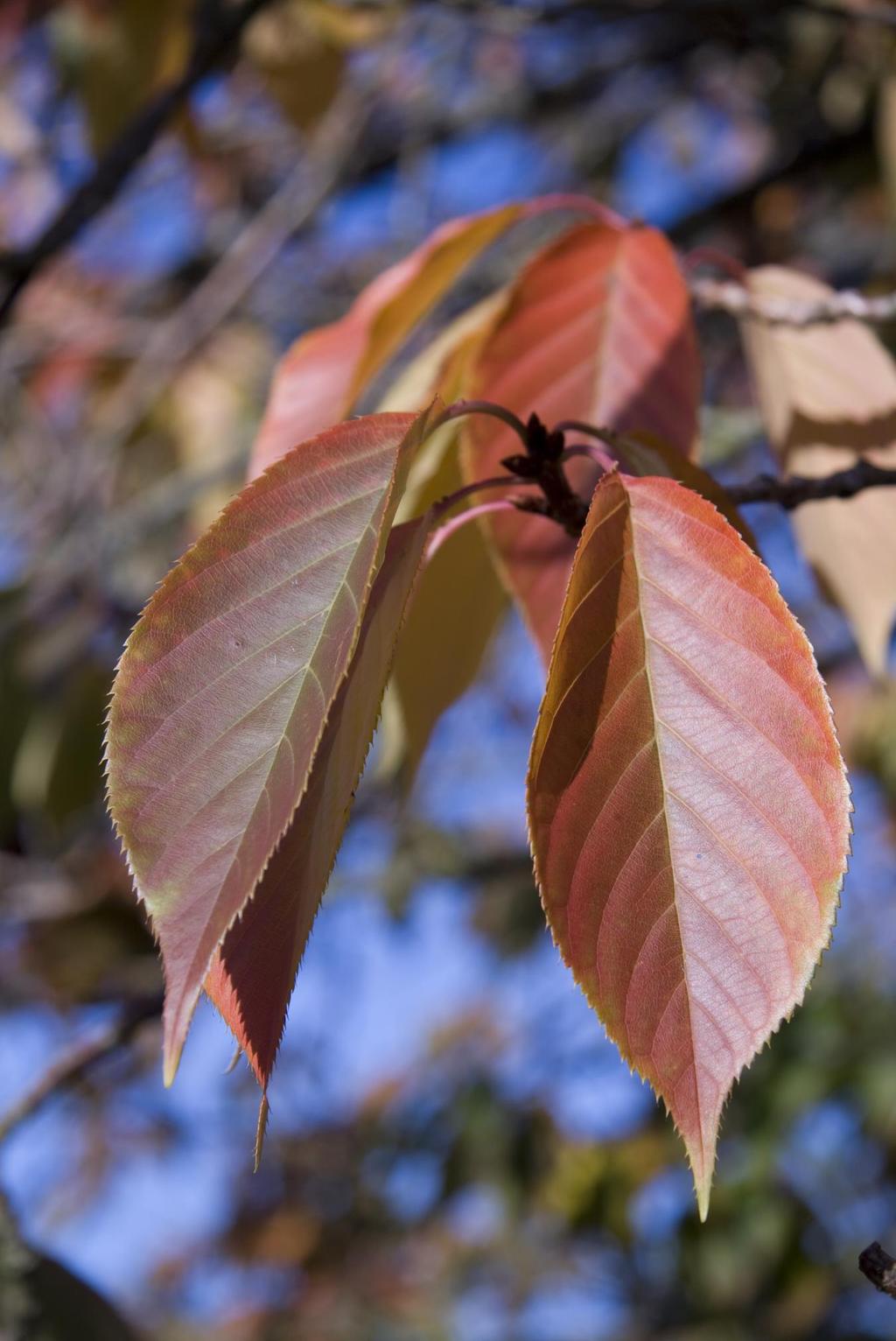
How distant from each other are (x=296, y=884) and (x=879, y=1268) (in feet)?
0.82

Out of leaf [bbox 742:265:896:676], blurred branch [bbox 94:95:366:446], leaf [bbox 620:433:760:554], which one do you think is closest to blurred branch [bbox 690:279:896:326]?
leaf [bbox 742:265:896:676]

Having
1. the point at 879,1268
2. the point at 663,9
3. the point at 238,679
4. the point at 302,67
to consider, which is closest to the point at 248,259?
the point at 302,67

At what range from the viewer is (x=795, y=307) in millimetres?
902

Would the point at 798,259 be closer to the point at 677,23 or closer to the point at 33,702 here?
the point at 677,23

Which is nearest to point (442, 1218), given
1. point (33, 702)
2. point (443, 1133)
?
point (443, 1133)

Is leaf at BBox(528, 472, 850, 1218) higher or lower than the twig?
higher

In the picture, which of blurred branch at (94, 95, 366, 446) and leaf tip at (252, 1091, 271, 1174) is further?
blurred branch at (94, 95, 366, 446)

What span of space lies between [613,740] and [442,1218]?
4186 mm

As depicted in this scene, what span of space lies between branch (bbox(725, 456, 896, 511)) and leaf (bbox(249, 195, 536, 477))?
274 mm

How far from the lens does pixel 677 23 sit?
2.68 meters

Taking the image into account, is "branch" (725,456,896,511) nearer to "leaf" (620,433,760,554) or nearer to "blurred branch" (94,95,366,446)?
"leaf" (620,433,760,554)

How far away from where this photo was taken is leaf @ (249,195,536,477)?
0.85m

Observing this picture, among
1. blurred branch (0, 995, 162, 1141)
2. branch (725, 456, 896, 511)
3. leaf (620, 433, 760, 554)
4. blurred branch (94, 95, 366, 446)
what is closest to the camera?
leaf (620, 433, 760, 554)

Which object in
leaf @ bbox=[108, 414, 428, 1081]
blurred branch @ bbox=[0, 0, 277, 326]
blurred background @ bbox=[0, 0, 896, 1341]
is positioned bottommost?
blurred background @ bbox=[0, 0, 896, 1341]
